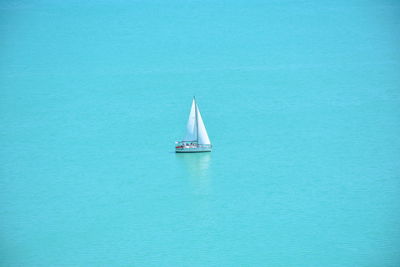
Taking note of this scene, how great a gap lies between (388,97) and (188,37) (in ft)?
64.2

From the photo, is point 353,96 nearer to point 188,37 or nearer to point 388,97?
point 388,97

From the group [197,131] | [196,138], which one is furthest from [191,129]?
[196,138]

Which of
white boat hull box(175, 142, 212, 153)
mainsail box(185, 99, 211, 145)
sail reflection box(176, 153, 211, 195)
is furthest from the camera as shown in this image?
white boat hull box(175, 142, 212, 153)

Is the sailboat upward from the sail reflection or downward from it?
upward

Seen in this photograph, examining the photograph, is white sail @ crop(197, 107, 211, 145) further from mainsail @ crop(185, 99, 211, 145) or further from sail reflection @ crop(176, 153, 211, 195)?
sail reflection @ crop(176, 153, 211, 195)

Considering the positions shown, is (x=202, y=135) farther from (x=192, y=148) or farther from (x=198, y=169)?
(x=198, y=169)

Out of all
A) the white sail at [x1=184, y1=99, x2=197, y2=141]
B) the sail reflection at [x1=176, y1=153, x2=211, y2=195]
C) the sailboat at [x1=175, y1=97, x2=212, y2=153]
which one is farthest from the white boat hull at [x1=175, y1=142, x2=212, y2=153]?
the white sail at [x1=184, y1=99, x2=197, y2=141]

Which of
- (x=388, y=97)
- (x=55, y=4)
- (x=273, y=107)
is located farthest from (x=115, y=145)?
(x=55, y=4)

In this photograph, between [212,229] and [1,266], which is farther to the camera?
[212,229]

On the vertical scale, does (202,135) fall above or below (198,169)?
above

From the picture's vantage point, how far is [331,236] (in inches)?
1243

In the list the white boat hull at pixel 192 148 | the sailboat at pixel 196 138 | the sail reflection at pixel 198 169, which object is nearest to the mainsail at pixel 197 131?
the sailboat at pixel 196 138

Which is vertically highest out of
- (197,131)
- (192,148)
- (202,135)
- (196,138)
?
(197,131)

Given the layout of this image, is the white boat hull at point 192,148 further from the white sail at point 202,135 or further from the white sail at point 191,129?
the white sail at point 191,129
